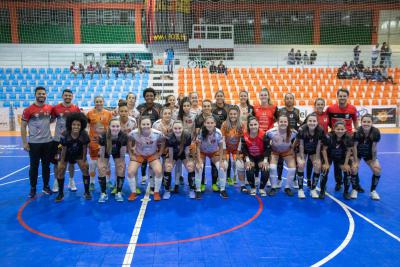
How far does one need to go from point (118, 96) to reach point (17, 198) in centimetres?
1220

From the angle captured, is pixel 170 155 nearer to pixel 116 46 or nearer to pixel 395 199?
pixel 395 199

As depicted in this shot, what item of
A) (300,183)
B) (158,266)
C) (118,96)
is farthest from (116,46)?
(158,266)

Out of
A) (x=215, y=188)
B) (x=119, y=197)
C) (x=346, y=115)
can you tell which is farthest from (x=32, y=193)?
(x=346, y=115)

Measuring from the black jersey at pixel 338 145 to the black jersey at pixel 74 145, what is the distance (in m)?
4.32

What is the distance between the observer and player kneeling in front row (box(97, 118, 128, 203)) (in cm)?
575

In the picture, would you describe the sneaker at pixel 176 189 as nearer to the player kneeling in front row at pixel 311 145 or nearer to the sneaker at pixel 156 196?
the sneaker at pixel 156 196

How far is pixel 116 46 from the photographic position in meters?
24.5

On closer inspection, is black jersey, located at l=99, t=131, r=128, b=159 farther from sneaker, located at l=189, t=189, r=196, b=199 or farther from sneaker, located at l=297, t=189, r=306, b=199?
sneaker, located at l=297, t=189, r=306, b=199

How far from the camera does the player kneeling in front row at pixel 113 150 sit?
18.9 ft

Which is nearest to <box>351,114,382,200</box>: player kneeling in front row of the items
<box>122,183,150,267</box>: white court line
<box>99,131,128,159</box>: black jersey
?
<box>122,183,150,267</box>: white court line

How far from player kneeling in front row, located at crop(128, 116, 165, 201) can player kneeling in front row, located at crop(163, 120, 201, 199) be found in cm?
16

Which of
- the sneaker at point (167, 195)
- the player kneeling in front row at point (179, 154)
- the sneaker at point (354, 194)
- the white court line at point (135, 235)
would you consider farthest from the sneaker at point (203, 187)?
the sneaker at point (354, 194)

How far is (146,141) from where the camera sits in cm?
595

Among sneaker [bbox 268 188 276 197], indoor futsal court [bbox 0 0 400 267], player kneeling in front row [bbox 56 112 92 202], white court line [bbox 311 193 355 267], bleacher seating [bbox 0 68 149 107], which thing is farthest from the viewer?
bleacher seating [bbox 0 68 149 107]
